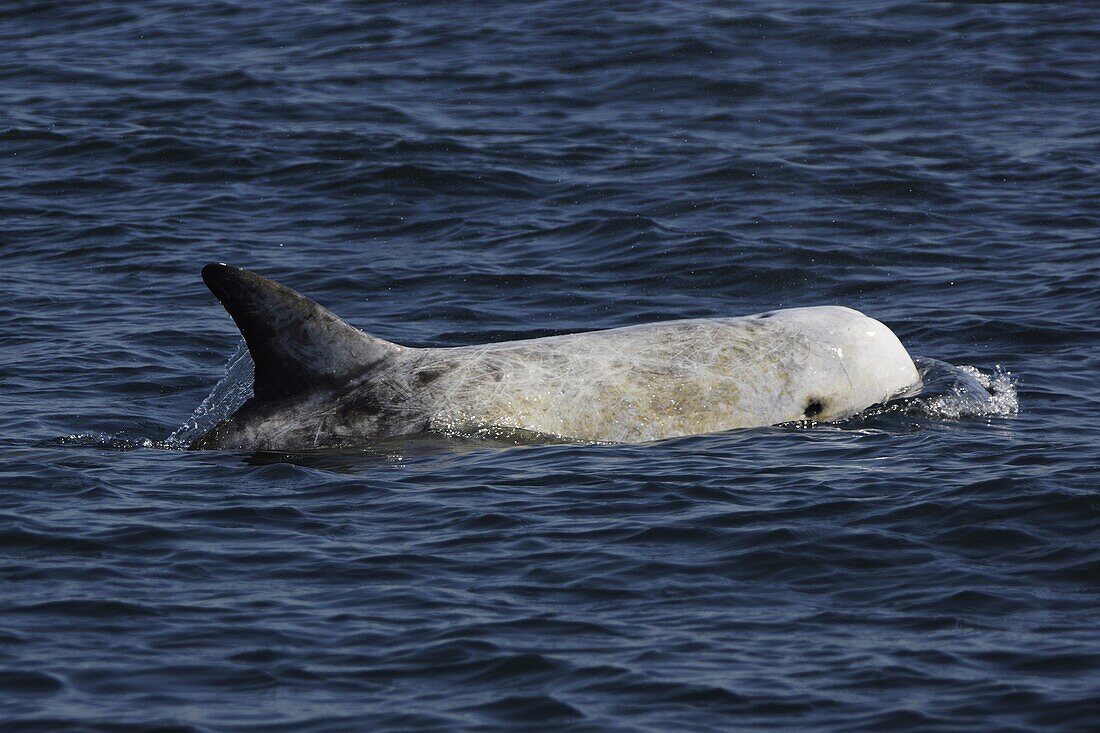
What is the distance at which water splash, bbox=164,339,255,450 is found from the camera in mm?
13820

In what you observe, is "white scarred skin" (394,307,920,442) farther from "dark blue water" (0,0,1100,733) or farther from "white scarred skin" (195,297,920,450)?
"dark blue water" (0,0,1100,733)

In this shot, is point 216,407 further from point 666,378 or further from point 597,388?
point 666,378

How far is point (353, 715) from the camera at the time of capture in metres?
8.11

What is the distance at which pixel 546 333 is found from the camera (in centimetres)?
1698

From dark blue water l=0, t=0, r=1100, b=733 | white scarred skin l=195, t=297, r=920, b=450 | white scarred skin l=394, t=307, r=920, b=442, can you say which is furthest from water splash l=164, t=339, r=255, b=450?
white scarred skin l=394, t=307, r=920, b=442

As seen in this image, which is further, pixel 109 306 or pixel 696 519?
pixel 109 306

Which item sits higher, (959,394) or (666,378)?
(666,378)

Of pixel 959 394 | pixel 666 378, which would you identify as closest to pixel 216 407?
pixel 666 378

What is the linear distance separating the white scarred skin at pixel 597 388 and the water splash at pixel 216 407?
0.64 meters

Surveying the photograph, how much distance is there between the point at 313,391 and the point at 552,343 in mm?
1931

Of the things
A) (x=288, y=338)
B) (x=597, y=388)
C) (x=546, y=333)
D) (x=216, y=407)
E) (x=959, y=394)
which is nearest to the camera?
(x=288, y=338)

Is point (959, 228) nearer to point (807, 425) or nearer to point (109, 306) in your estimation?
point (807, 425)

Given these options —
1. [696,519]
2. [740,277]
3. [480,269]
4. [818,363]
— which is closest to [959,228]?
[740,277]

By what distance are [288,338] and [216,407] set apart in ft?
6.19
